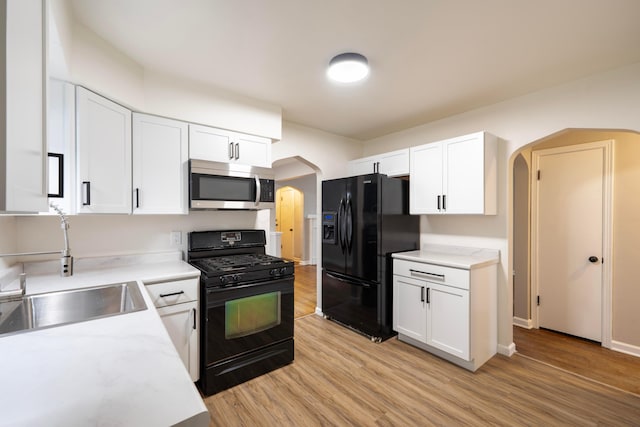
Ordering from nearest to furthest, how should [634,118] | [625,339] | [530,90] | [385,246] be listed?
[634,118] → [530,90] → [625,339] → [385,246]

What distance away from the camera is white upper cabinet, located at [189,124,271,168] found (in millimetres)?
2490

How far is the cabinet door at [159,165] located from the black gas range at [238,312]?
1.29 feet

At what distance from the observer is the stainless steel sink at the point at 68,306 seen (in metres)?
1.37

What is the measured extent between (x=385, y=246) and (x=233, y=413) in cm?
197

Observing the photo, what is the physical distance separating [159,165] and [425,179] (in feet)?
8.30

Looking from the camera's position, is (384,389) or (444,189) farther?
(444,189)

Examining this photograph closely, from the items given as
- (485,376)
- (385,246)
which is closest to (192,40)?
(385,246)

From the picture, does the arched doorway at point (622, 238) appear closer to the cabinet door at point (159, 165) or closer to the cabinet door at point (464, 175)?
the cabinet door at point (464, 175)

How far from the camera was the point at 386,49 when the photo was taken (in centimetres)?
196

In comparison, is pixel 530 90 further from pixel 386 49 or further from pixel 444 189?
pixel 386 49

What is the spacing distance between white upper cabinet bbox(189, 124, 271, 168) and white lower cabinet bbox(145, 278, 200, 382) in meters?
1.10

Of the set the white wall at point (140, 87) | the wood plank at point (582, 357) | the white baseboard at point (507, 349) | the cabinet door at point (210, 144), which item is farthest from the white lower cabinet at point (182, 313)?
the wood plank at point (582, 357)

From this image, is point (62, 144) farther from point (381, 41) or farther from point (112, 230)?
point (381, 41)

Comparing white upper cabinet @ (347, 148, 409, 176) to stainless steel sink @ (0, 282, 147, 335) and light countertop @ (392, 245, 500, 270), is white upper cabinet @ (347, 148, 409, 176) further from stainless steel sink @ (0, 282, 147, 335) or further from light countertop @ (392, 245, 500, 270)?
stainless steel sink @ (0, 282, 147, 335)
